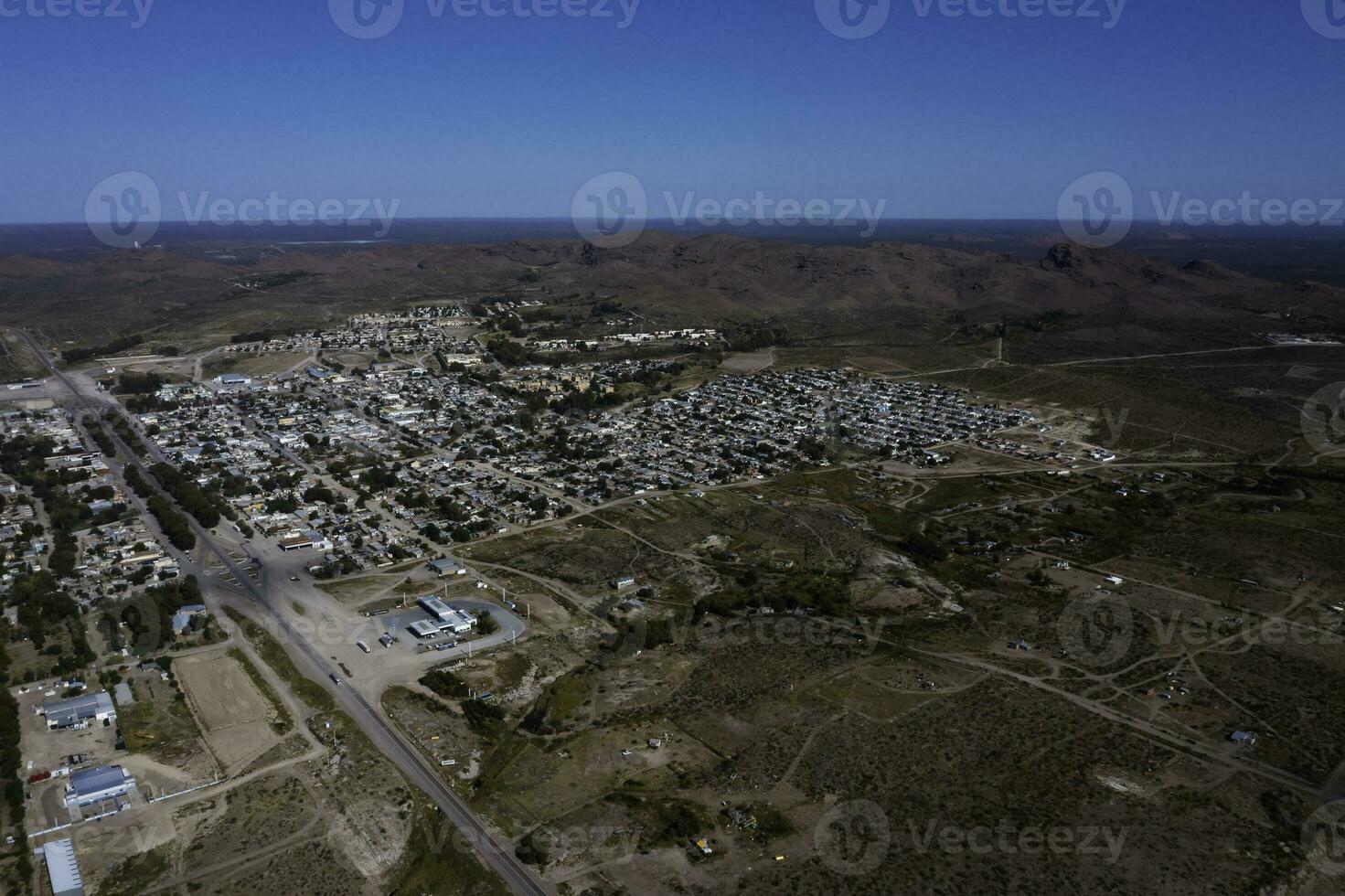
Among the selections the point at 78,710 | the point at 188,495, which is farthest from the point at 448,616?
the point at 188,495

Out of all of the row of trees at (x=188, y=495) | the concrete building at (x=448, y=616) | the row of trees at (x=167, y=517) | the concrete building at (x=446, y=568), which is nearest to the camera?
the concrete building at (x=448, y=616)

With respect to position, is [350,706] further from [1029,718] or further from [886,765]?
[1029,718]

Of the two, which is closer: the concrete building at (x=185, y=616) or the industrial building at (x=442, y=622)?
the industrial building at (x=442, y=622)

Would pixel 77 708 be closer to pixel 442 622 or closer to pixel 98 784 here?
pixel 98 784

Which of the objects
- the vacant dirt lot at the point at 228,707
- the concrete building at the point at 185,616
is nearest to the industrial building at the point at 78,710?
the vacant dirt lot at the point at 228,707

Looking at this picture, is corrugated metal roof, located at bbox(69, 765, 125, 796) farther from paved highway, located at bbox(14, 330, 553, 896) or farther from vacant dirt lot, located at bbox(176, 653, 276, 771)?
paved highway, located at bbox(14, 330, 553, 896)

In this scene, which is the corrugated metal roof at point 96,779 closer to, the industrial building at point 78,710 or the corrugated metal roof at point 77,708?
the industrial building at point 78,710

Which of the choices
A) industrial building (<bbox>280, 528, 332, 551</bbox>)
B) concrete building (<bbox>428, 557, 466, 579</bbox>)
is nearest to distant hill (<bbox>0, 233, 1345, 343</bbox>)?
industrial building (<bbox>280, 528, 332, 551</bbox>)
